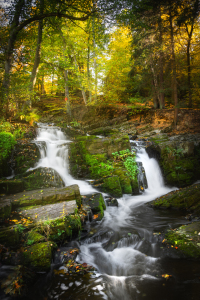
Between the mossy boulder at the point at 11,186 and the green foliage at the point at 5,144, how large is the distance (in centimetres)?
169

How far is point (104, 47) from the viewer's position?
1489cm

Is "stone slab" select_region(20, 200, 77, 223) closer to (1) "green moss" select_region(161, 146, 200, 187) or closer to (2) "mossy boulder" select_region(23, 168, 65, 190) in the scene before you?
(2) "mossy boulder" select_region(23, 168, 65, 190)

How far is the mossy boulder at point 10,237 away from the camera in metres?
3.89

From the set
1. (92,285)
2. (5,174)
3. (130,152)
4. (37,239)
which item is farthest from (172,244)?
(5,174)

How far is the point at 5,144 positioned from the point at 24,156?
3.49 ft

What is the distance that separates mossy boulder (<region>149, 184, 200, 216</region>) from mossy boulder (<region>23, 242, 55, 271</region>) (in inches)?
204

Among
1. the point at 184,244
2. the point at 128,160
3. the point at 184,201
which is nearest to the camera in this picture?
the point at 184,244

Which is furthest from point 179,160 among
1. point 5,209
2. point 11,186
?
point 5,209

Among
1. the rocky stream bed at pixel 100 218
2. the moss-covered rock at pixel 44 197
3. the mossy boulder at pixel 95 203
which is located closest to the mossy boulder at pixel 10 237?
the rocky stream bed at pixel 100 218

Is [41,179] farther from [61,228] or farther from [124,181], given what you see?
[124,181]

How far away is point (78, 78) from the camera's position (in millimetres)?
16016

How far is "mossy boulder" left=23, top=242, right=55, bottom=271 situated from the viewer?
3.56m

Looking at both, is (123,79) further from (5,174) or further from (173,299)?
(173,299)

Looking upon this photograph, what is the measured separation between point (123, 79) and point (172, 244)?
1595cm
